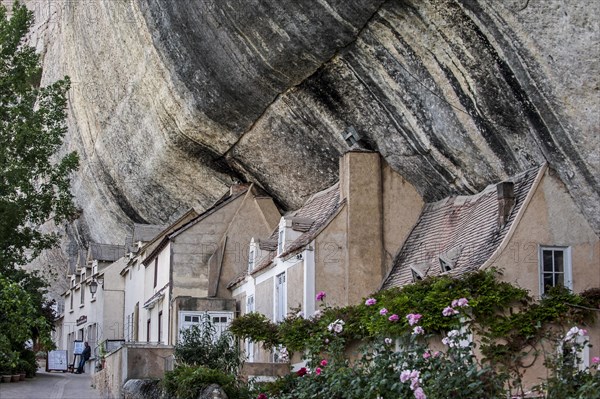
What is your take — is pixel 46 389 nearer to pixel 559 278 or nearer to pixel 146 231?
pixel 559 278

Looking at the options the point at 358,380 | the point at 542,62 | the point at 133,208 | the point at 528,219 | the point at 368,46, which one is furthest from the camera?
the point at 133,208

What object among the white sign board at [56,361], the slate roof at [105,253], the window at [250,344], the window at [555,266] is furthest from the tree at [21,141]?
the window at [555,266]

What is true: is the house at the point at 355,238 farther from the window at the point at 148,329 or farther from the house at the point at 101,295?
the house at the point at 101,295

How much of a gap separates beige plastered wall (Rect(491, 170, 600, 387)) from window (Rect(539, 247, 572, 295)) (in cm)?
10

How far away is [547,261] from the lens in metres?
21.5

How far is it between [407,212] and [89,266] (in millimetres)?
27875

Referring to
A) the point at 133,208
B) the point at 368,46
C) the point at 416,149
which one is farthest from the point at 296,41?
the point at 133,208

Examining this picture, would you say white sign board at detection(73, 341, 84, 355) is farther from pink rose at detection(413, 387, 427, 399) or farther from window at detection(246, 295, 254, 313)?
pink rose at detection(413, 387, 427, 399)

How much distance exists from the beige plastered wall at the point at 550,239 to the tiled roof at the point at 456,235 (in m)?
0.27

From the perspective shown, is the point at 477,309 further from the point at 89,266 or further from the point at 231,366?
the point at 89,266

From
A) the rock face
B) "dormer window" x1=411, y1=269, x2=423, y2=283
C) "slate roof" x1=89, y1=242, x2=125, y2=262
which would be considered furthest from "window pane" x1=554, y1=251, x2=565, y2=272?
"slate roof" x1=89, y1=242, x2=125, y2=262

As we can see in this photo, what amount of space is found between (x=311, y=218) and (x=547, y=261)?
8.85 m

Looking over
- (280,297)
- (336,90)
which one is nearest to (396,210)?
(336,90)

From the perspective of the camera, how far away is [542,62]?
63.2 feet
